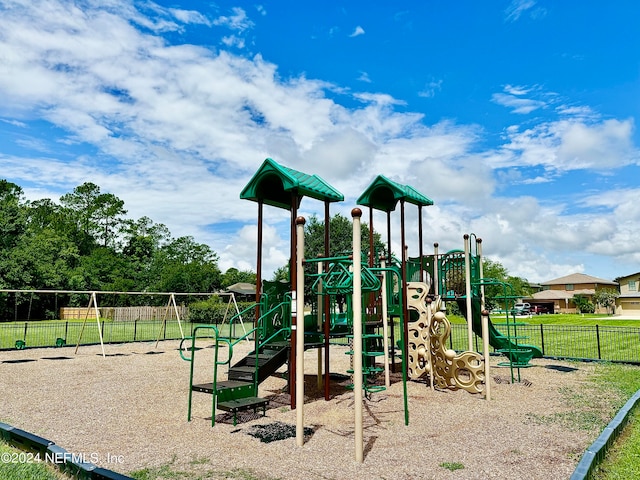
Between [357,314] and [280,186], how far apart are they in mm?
4939

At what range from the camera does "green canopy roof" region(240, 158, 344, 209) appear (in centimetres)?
870

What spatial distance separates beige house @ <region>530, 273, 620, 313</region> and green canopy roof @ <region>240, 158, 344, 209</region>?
61968 mm

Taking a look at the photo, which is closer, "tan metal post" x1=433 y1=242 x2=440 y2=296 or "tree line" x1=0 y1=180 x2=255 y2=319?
"tan metal post" x1=433 y1=242 x2=440 y2=296

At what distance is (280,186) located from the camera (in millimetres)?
9906

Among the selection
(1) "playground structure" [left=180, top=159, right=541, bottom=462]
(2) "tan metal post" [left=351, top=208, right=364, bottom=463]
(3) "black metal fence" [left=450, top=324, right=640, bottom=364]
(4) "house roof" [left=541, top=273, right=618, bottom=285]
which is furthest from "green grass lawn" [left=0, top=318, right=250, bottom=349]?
(4) "house roof" [left=541, top=273, right=618, bottom=285]

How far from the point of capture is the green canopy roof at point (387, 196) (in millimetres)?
10852

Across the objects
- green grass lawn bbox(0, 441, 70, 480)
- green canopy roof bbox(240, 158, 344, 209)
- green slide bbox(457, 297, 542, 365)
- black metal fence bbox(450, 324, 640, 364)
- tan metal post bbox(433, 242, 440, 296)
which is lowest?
green grass lawn bbox(0, 441, 70, 480)

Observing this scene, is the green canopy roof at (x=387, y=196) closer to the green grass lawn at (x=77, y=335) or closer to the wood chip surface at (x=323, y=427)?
the wood chip surface at (x=323, y=427)

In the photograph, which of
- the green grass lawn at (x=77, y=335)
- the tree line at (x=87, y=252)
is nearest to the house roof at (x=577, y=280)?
the tree line at (x=87, y=252)

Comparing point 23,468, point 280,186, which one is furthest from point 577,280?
point 23,468

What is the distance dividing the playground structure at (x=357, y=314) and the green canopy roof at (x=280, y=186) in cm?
2

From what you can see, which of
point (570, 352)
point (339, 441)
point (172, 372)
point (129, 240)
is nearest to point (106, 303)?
point (129, 240)

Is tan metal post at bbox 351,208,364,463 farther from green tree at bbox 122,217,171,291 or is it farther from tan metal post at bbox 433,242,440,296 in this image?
green tree at bbox 122,217,171,291

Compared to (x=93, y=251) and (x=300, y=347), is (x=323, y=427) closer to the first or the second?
(x=300, y=347)
